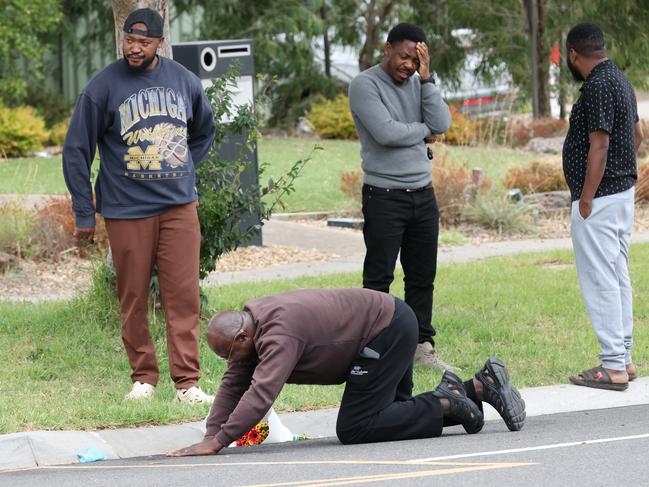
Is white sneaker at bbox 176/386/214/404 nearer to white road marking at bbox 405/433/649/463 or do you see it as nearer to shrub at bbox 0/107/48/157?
white road marking at bbox 405/433/649/463

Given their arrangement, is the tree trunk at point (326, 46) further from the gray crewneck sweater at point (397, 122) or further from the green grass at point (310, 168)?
the gray crewneck sweater at point (397, 122)

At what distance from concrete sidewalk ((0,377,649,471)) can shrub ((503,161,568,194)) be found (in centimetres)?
793

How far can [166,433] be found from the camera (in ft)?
22.1

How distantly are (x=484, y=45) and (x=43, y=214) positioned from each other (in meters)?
13.6

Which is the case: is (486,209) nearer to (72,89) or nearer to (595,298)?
(595,298)

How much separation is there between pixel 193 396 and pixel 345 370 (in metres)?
1.22

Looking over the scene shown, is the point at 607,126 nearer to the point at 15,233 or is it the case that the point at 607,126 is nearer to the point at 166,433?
the point at 166,433

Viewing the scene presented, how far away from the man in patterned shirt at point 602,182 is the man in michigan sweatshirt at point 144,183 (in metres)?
2.12

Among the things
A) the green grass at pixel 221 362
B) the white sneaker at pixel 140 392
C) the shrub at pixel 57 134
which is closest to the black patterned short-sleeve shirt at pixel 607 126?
the green grass at pixel 221 362

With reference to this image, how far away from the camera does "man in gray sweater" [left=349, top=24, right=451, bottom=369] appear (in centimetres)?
758

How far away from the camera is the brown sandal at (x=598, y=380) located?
7.50 meters

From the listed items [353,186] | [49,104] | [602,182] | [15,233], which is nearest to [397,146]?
[602,182]

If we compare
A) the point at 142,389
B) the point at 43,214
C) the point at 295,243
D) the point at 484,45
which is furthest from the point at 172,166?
the point at 484,45

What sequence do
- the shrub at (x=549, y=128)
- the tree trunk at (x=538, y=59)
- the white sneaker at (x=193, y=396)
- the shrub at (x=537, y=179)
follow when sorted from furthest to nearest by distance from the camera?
the tree trunk at (x=538, y=59) < the shrub at (x=549, y=128) < the shrub at (x=537, y=179) < the white sneaker at (x=193, y=396)
